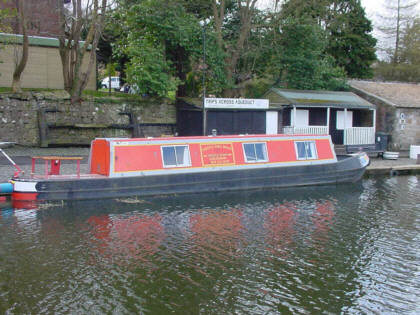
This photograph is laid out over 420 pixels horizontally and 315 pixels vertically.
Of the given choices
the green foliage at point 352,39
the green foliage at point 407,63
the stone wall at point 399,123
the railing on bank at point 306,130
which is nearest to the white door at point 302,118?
the railing on bank at point 306,130

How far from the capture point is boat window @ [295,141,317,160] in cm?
1669

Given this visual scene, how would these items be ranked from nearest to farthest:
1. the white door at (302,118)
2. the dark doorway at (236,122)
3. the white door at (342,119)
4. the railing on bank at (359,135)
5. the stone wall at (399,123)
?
1. the dark doorway at (236,122)
2. the white door at (302,118)
3. the railing on bank at (359,135)
4. the white door at (342,119)
5. the stone wall at (399,123)

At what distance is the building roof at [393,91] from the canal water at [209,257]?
44.6ft

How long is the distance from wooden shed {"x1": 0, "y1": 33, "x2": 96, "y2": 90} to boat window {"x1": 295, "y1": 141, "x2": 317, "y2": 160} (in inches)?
562

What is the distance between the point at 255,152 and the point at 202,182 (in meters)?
2.37

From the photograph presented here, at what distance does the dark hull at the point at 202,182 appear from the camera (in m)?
13.0

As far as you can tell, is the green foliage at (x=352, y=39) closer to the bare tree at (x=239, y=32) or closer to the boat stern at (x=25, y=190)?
the bare tree at (x=239, y=32)

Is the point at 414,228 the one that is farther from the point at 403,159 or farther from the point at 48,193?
the point at 403,159

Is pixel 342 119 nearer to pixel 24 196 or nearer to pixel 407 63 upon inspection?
pixel 407 63

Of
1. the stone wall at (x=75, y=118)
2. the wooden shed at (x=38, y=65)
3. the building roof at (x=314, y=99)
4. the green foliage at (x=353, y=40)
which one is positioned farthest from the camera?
the green foliage at (x=353, y=40)

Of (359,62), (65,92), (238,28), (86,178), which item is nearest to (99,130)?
(65,92)

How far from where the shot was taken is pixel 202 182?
14.8m

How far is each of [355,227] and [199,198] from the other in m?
4.97

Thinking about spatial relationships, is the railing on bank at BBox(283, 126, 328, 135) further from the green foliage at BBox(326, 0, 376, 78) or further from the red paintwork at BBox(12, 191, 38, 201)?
the red paintwork at BBox(12, 191, 38, 201)
